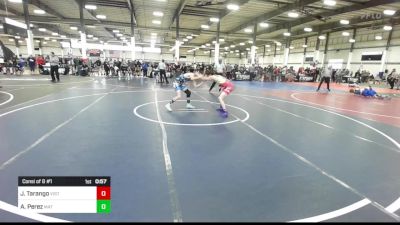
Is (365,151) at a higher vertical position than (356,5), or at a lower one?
lower

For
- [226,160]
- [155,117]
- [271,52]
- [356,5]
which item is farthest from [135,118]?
[271,52]

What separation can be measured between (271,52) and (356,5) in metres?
31.4

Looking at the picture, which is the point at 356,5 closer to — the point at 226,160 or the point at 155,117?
the point at 155,117

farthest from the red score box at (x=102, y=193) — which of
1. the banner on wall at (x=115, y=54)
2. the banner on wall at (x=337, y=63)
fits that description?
the banner on wall at (x=115, y=54)

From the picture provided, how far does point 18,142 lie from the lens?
177 inches

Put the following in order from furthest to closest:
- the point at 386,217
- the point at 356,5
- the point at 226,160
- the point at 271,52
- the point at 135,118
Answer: the point at 271,52 → the point at 356,5 → the point at 135,118 → the point at 226,160 → the point at 386,217

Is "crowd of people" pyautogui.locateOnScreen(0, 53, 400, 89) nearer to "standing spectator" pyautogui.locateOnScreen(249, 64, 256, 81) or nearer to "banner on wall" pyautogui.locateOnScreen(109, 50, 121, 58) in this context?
"standing spectator" pyautogui.locateOnScreen(249, 64, 256, 81)
